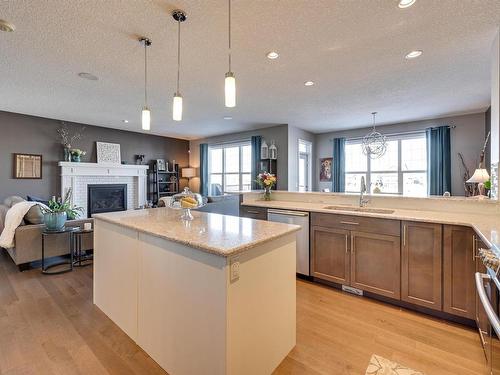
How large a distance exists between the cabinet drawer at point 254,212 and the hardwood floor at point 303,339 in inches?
48.8

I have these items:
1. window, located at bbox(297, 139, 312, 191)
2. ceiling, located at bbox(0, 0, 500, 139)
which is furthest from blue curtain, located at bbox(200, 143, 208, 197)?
ceiling, located at bbox(0, 0, 500, 139)

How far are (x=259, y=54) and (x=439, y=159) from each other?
16.0 ft

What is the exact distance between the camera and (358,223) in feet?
9.09

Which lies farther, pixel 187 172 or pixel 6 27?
pixel 187 172

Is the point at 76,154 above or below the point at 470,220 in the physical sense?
above

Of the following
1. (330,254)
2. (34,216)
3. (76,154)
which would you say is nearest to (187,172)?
(76,154)

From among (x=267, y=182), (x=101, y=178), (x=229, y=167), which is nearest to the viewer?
(x=267, y=182)

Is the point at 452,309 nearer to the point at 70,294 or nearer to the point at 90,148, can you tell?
the point at 70,294

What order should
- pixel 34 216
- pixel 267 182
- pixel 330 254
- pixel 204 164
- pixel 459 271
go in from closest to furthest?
pixel 459 271
pixel 330 254
pixel 34 216
pixel 267 182
pixel 204 164

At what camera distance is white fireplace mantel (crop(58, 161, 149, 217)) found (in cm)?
579

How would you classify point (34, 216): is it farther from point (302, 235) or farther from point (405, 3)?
point (405, 3)

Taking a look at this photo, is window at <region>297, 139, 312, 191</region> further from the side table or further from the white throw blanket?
the white throw blanket

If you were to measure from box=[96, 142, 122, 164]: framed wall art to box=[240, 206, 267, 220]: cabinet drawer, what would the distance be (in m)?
4.46

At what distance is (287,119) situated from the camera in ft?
18.2
